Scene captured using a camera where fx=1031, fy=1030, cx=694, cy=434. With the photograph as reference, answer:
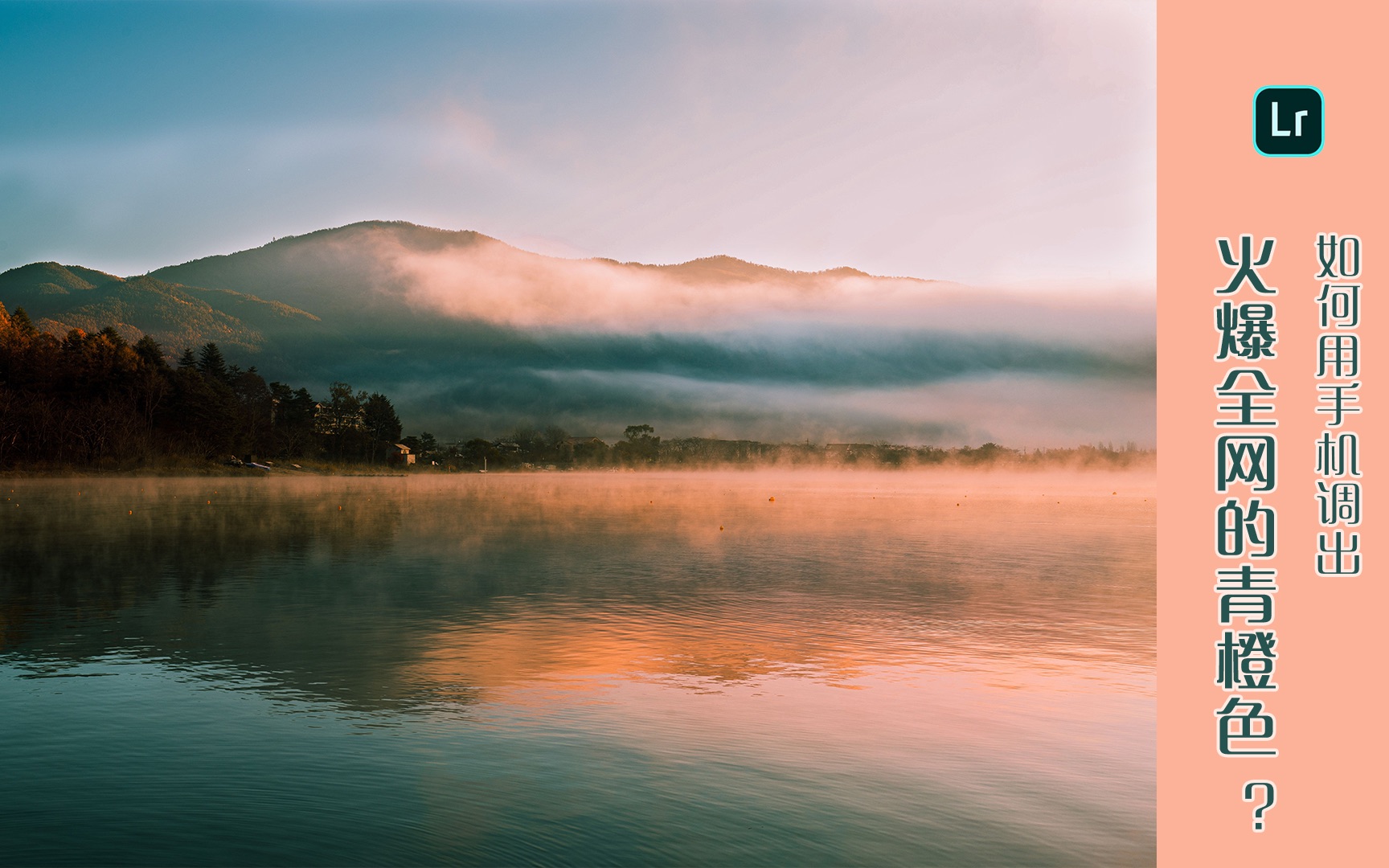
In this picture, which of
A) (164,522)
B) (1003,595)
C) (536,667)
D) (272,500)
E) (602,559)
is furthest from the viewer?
(272,500)

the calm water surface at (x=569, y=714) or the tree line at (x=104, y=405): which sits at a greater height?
the tree line at (x=104, y=405)

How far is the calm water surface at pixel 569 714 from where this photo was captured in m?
10.8

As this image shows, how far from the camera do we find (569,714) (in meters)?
15.6

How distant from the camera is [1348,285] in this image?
13633 millimetres

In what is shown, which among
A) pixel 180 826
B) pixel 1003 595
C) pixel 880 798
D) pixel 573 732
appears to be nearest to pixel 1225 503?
pixel 880 798

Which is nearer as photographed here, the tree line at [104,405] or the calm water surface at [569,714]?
the calm water surface at [569,714]

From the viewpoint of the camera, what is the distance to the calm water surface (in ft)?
35.4

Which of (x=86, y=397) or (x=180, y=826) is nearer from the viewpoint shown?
(x=180, y=826)

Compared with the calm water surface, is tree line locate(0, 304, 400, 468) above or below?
above

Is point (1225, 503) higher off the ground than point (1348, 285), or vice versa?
point (1348, 285)

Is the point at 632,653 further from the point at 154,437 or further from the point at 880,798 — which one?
the point at 154,437

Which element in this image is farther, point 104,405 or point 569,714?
point 104,405

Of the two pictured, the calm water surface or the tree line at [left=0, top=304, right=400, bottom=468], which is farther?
the tree line at [left=0, top=304, right=400, bottom=468]

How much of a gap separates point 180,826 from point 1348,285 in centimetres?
1553
